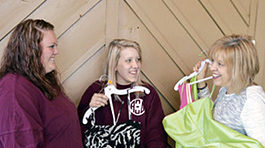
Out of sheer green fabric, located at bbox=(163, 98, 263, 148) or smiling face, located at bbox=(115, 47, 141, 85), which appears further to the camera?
smiling face, located at bbox=(115, 47, 141, 85)

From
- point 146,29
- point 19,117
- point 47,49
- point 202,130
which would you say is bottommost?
point 202,130

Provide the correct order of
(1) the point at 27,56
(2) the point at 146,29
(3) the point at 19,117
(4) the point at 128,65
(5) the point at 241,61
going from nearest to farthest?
1. (3) the point at 19,117
2. (1) the point at 27,56
3. (5) the point at 241,61
4. (4) the point at 128,65
5. (2) the point at 146,29

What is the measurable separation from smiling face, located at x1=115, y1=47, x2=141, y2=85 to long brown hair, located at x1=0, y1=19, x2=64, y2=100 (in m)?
0.52

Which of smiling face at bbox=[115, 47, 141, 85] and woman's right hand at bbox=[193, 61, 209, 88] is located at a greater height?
smiling face at bbox=[115, 47, 141, 85]

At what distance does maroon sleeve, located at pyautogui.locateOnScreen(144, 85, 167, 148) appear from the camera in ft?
5.65

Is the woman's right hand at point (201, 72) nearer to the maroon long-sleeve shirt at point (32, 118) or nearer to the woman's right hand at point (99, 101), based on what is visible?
the woman's right hand at point (99, 101)

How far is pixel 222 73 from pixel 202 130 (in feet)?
1.04

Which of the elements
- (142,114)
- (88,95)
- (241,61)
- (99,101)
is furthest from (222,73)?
(88,95)

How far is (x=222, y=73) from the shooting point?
1463 mm

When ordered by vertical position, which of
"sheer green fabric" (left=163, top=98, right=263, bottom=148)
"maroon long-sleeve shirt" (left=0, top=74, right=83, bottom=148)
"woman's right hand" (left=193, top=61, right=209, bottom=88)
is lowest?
"sheer green fabric" (left=163, top=98, right=263, bottom=148)

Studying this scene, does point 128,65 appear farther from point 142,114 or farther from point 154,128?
point 154,128

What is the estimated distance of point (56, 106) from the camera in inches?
53.1

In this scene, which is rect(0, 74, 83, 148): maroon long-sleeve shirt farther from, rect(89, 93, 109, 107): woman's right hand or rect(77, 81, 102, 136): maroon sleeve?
rect(77, 81, 102, 136): maroon sleeve

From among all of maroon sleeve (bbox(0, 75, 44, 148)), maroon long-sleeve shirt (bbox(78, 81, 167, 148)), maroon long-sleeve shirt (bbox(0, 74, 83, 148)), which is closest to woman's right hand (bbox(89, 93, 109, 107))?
maroon long-sleeve shirt (bbox(78, 81, 167, 148))
